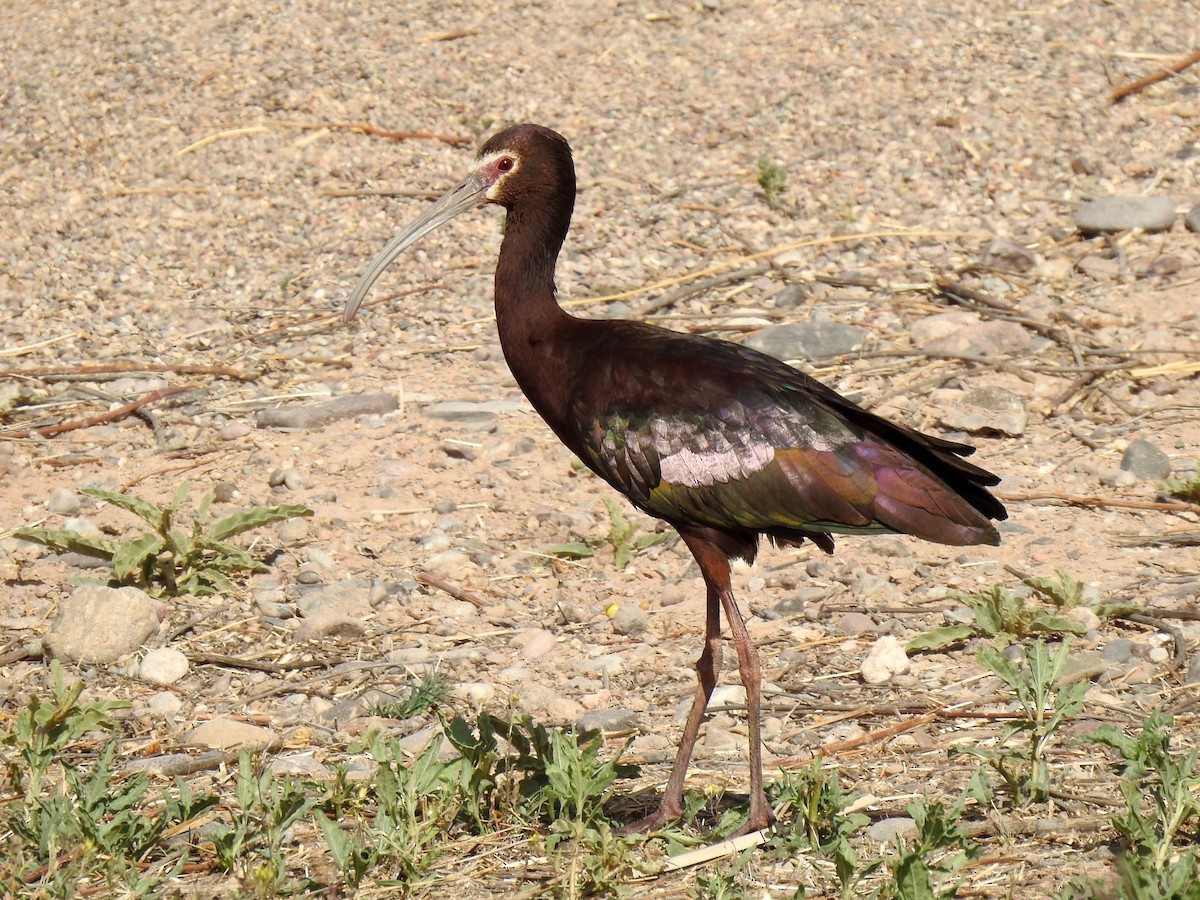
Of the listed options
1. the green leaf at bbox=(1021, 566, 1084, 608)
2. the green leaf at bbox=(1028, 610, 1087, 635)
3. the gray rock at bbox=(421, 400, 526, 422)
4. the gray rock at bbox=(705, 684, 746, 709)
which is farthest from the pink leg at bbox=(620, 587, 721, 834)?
the gray rock at bbox=(421, 400, 526, 422)

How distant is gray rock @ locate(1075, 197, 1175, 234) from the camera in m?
9.49

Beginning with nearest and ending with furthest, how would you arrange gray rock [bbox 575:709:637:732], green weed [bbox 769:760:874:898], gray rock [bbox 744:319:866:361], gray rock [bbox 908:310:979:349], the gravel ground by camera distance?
green weed [bbox 769:760:874:898] < gray rock [bbox 575:709:637:732] < the gravel ground < gray rock [bbox 744:319:866:361] < gray rock [bbox 908:310:979:349]

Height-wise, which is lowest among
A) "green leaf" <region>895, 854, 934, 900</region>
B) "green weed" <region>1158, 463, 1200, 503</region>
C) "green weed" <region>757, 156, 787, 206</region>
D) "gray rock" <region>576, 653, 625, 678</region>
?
"gray rock" <region>576, 653, 625, 678</region>

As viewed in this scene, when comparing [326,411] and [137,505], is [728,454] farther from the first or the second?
[326,411]

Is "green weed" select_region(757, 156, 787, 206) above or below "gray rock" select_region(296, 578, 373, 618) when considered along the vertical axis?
above

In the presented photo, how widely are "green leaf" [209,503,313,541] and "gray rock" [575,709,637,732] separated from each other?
195 centimetres

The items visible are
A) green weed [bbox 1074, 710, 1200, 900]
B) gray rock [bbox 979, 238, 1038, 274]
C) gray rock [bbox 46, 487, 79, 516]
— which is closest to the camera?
green weed [bbox 1074, 710, 1200, 900]

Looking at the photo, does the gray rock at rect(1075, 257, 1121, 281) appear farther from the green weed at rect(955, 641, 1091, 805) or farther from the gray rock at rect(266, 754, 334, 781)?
the gray rock at rect(266, 754, 334, 781)

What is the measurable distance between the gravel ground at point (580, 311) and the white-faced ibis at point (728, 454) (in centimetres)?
77

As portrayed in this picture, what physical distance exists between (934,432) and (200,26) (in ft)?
24.0

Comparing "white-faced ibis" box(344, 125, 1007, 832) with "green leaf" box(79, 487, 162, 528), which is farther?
"green leaf" box(79, 487, 162, 528)

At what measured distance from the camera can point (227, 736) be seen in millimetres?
5590

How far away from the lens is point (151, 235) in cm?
1028

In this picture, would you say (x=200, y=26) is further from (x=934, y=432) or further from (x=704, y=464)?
(x=704, y=464)
